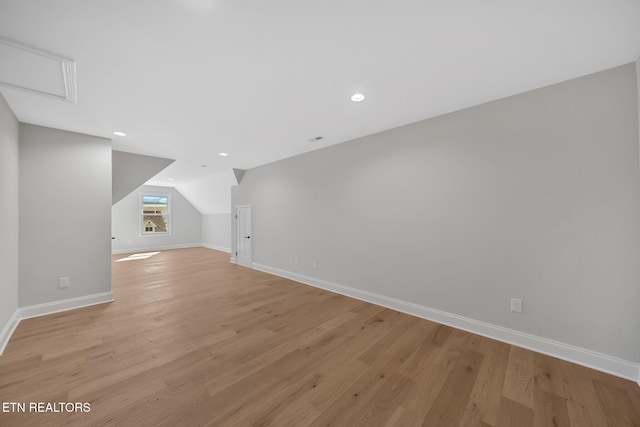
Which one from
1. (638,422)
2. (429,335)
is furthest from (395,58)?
(638,422)

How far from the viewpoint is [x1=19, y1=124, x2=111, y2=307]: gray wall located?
2930mm

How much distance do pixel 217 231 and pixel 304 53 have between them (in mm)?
8251

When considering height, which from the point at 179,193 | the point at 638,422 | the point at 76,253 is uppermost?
the point at 179,193

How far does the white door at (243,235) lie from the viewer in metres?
5.73

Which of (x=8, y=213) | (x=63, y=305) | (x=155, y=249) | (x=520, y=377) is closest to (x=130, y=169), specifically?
(x=8, y=213)

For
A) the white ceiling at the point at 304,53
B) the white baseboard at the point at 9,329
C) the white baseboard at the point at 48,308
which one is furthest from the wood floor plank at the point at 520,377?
the white baseboard at the point at 48,308

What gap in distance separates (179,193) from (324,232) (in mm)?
7570

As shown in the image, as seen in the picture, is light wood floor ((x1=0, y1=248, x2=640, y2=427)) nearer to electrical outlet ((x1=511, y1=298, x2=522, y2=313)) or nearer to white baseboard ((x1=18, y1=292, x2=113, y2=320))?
white baseboard ((x1=18, y1=292, x2=113, y2=320))

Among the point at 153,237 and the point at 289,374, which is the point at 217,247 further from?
the point at 289,374

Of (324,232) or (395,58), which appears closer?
(395,58)

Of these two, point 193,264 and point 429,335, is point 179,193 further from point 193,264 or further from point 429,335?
point 429,335

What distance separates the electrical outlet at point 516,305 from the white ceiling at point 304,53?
2079 millimetres

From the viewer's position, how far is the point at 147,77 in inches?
76.5

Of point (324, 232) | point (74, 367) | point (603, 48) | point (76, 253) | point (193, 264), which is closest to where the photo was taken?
point (603, 48)
